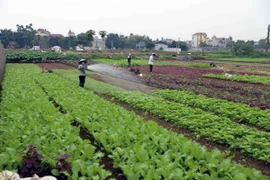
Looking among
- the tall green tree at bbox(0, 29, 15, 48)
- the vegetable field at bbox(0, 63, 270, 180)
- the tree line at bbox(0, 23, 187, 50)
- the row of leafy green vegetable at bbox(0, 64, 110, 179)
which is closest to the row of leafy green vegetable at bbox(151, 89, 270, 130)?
the vegetable field at bbox(0, 63, 270, 180)

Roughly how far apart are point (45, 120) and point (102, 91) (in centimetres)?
753

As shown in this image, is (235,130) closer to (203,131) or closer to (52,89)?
(203,131)

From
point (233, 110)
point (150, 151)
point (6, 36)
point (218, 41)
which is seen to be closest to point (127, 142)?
point (150, 151)

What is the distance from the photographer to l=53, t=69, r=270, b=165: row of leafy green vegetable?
652cm

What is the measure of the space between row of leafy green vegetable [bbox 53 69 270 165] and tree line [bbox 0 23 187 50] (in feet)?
166

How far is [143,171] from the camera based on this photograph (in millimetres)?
4703

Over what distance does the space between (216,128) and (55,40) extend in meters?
88.1

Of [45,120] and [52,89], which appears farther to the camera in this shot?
[52,89]

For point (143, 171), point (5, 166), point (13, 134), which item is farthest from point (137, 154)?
point (13, 134)

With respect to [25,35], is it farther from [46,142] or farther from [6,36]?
[46,142]

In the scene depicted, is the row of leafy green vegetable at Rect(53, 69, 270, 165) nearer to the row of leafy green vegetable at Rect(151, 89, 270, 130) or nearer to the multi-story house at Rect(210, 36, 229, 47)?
the row of leafy green vegetable at Rect(151, 89, 270, 130)

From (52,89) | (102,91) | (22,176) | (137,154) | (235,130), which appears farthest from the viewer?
(102,91)

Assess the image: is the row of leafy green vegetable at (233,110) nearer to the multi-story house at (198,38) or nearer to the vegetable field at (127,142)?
the vegetable field at (127,142)

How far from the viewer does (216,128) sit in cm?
792
